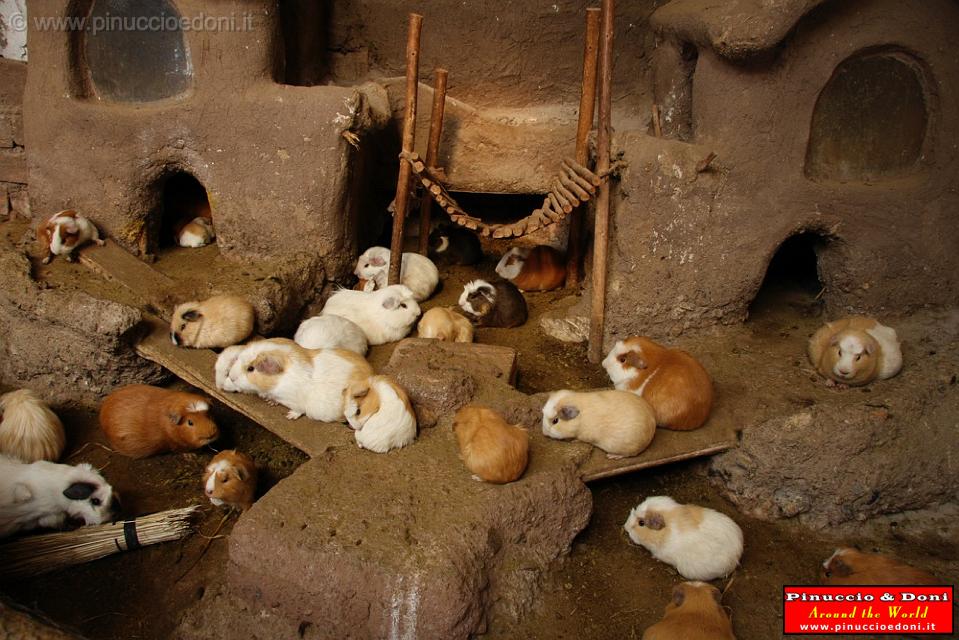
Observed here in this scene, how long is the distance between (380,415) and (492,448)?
0.73m

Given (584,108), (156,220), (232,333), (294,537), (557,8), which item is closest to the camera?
(294,537)

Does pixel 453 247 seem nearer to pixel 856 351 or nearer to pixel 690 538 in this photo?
pixel 856 351

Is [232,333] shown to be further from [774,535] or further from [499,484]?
[774,535]

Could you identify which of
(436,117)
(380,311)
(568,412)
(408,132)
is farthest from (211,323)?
(568,412)

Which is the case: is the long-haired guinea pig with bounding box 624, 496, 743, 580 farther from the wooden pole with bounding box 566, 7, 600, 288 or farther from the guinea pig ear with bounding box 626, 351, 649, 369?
the wooden pole with bounding box 566, 7, 600, 288

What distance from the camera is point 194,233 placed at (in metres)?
6.51

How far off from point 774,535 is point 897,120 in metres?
3.28

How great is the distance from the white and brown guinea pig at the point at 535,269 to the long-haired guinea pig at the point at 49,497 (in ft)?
13.7

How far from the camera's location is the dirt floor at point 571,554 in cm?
402

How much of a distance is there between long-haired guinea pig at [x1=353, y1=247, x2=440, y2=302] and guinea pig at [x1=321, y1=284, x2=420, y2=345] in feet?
1.65

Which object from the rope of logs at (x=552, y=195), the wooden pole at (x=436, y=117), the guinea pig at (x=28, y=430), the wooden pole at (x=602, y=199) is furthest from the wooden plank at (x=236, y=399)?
the wooden pole at (x=436, y=117)

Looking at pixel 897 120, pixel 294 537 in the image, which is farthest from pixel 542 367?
pixel 897 120

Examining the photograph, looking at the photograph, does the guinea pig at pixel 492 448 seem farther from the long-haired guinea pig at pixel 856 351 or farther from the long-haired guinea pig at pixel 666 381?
the long-haired guinea pig at pixel 856 351

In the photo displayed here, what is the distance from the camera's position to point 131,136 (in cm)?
582
